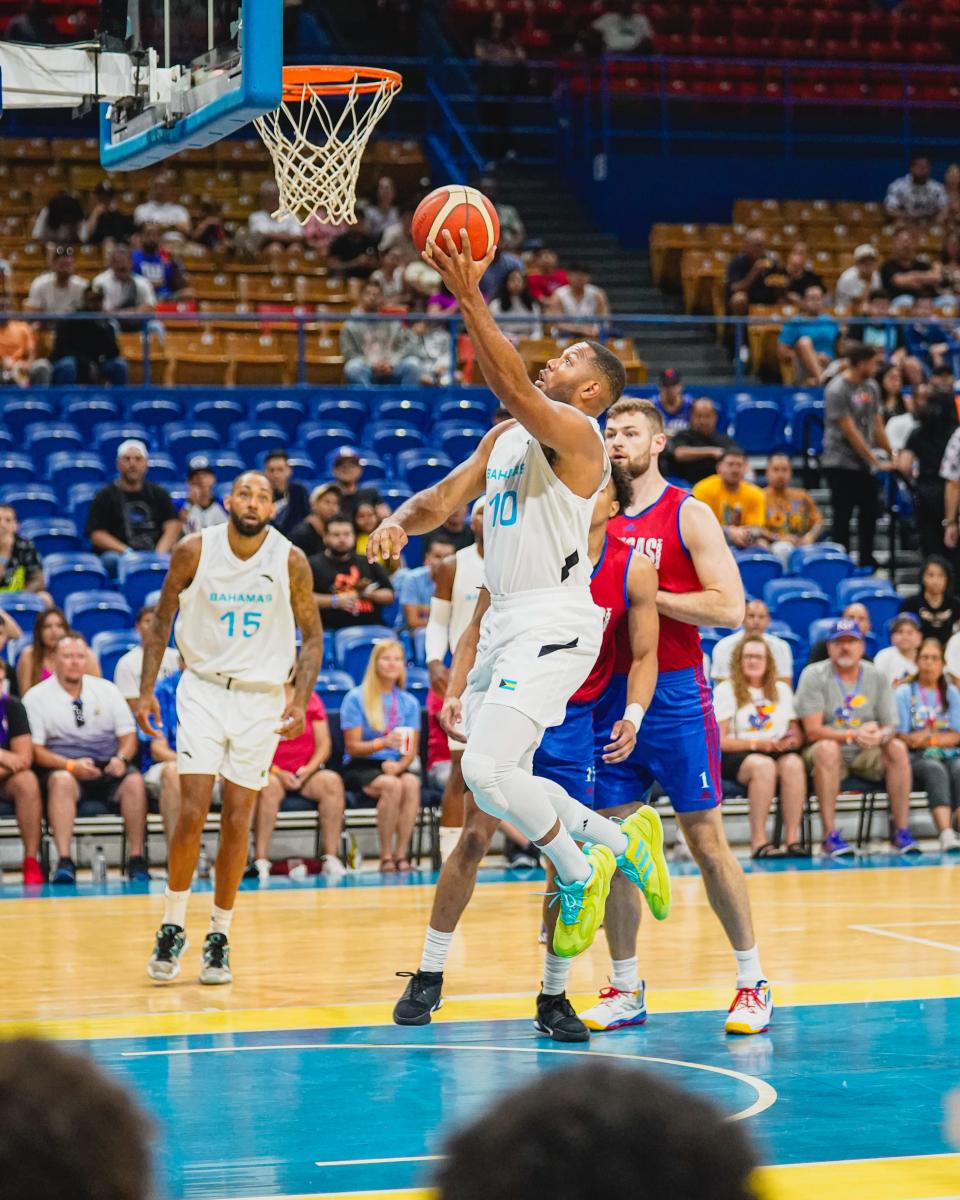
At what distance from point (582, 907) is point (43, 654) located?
6.92 metres

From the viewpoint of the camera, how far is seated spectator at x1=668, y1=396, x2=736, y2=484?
1545 centimetres

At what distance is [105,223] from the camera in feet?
60.1

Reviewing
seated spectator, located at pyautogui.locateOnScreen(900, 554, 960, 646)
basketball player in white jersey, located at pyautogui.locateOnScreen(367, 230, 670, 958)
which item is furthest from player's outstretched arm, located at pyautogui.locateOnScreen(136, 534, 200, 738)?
seated spectator, located at pyautogui.locateOnScreen(900, 554, 960, 646)

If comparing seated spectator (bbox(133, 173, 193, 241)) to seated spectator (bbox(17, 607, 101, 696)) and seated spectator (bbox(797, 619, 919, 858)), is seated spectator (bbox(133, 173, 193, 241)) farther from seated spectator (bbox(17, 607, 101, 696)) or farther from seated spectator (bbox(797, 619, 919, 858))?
seated spectator (bbox(797, 619, 919, 858))

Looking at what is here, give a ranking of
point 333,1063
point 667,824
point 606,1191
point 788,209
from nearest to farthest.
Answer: point 606,1191
point 333,1063
point 667,824
point 788,209

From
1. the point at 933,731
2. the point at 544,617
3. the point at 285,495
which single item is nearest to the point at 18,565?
the point at 285,495

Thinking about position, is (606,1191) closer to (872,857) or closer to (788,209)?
(872,857)

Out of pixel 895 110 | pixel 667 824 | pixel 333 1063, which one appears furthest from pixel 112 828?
pixel 895 110

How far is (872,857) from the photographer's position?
41.0 feet

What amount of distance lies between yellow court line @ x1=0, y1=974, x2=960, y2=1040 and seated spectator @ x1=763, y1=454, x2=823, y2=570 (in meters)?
8.16

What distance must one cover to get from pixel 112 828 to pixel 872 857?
17.1 feet

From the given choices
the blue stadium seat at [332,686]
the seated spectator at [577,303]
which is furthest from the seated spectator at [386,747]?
the seated spectator at [577,303]

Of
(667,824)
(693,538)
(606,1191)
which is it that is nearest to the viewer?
(606,1191)

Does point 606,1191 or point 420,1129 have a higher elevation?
point 606,1191
